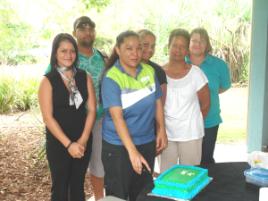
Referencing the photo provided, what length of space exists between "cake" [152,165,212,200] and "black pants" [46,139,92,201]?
3.02 feet

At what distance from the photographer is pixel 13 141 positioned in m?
4.70

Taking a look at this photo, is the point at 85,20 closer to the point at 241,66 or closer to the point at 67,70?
the point at 67,70

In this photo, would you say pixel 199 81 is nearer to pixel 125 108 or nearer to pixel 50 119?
pixel 125 108

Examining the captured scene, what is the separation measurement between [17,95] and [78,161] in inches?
126

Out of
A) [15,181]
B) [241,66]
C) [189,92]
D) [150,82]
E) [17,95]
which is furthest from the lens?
[241,66]

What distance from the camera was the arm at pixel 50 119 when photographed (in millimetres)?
2344

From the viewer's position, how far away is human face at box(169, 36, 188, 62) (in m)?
2.44

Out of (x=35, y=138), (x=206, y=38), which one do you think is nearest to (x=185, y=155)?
(x=206, y=38)

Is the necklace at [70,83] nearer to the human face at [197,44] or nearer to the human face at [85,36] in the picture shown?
the human face at [85,36]

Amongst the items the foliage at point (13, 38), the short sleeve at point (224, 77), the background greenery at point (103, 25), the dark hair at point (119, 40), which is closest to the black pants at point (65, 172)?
the dark hair at point (119, 40)

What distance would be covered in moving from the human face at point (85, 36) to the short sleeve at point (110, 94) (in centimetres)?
65

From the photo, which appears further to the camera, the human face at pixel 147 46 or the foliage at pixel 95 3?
the foliage at pixel 95 3

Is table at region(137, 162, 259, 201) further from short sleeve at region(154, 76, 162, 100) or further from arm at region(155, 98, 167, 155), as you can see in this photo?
short sleeve at region(154, 76, 162, 100)

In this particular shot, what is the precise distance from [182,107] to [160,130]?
0.77 ft
